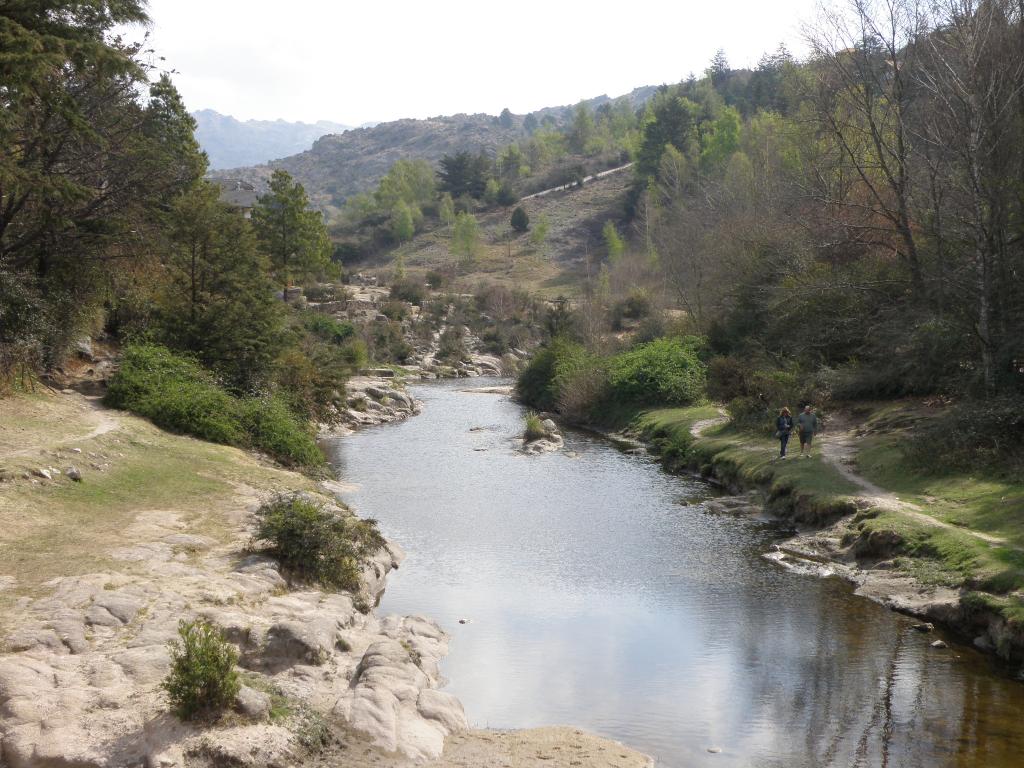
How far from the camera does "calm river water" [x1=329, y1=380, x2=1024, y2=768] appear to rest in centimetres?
1341

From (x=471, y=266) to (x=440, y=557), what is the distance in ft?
314

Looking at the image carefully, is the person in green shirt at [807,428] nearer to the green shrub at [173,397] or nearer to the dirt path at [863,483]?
the dirt path at [863,483]

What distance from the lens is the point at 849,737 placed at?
13258 mm

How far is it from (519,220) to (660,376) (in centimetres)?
8750

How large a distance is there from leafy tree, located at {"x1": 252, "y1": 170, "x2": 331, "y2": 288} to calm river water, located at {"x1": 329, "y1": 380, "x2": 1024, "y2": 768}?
3613cm

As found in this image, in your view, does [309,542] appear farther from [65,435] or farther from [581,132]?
[581,132]

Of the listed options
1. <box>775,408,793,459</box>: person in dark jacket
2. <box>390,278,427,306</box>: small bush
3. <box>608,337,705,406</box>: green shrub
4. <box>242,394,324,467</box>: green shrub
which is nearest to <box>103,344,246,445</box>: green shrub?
<box>242,394,324,467</box>: green shrub

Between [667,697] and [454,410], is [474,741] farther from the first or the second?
A: [454,410]

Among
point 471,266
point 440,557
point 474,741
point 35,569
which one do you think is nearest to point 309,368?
point 440,557

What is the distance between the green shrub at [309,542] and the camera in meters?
17.8

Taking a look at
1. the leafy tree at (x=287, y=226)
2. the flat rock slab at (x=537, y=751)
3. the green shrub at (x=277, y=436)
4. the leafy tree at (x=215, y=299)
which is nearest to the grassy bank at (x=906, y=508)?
the flat rock slab at (x=537, y=751)

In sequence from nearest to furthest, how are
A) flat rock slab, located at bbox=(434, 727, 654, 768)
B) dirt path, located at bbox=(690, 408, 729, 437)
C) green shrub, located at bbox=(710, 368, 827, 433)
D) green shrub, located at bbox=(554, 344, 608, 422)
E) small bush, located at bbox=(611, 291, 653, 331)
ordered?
flat rock slab, located at bbox=(434, 727, 654, 768)
green shrub, located at bbox=(710, 368, 827, 433)
dirt path, located at bbox=(690, 408, 729, 437)
green shrub, located at bbox=(554, 344, 608, 422)
small bush, located at bbox=(611, 291, 653, 331)

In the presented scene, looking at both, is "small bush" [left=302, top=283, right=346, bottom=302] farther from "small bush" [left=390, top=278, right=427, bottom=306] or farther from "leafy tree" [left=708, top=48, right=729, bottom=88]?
"leafy tree" [left=708, top=48, right=729, bottom=88]

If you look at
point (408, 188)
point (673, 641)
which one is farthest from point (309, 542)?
point (408, 188)
